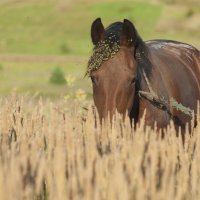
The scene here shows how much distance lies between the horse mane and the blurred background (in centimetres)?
3155

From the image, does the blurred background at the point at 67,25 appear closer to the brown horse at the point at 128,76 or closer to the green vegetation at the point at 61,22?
the green vegetation at the point at 61,22

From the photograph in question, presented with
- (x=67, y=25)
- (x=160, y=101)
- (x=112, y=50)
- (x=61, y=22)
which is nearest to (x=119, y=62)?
(x=112, y=50)

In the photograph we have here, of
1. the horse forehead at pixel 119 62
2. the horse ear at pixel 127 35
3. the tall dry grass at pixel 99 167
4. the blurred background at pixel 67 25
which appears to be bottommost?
the tall dry grass at pixel 99 167

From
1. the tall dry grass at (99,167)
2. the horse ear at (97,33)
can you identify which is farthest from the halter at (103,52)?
the tall dry grass at (99,167)

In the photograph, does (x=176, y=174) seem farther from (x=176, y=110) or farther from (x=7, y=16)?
(x=7, y=16)

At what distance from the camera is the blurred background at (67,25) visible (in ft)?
159

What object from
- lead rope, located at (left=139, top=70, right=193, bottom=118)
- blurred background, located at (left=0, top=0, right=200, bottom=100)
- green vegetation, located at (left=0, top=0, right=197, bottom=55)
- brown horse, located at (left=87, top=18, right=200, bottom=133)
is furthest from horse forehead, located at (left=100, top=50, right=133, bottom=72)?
green vegetation, located at (left=0, top=0, right=197, bottom=55)

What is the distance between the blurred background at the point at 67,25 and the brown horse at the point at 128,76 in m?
31.0

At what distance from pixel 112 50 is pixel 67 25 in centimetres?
5751

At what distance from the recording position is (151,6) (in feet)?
237

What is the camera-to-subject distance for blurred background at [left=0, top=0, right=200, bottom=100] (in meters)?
48.5

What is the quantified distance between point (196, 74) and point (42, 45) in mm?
48444

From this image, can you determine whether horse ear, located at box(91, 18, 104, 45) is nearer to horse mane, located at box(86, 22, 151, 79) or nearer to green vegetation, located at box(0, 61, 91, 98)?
horse mane, located at box(86, 22, 151, 79)

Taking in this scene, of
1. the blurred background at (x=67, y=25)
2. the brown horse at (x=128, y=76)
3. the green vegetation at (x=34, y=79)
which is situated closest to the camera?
the brown horse at (x=128, y=76)
